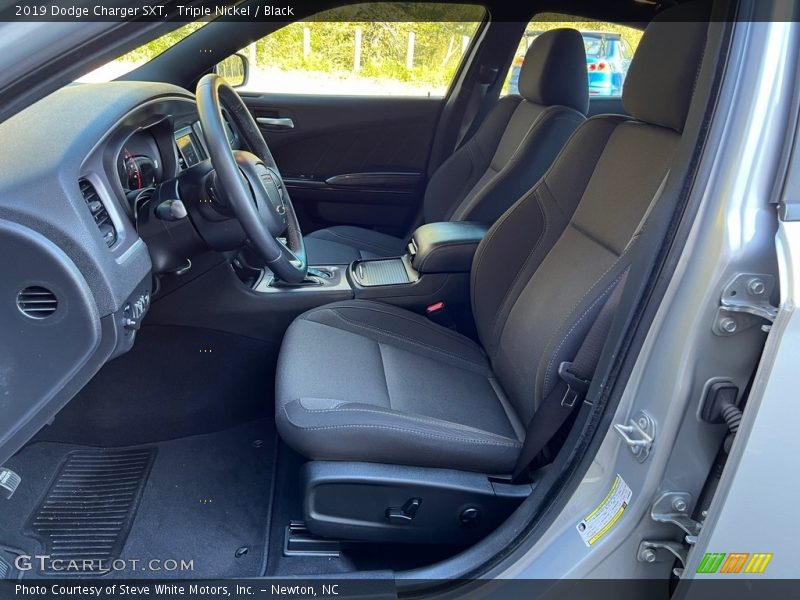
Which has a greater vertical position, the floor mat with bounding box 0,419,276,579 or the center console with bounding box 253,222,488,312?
the center console with bounding box 253,222,488,312

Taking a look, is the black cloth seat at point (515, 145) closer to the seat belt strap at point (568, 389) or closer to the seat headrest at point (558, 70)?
the seat headrest at point (558, 70)

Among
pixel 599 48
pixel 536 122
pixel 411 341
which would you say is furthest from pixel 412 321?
pixel 599 48

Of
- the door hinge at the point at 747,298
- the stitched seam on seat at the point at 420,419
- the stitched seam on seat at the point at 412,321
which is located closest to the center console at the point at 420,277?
the stitched seam on seat at the point at 412,321

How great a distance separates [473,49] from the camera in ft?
10.0

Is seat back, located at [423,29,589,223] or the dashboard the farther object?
seat back, located at [423,29,589,223]

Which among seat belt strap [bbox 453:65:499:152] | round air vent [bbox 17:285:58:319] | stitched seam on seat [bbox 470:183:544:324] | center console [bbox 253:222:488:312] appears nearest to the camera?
round air vent [bbox 17:285:58:319]

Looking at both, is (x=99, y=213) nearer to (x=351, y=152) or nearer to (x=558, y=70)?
(x=558, y=70)

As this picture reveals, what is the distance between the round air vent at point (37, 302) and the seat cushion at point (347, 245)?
1.25 m

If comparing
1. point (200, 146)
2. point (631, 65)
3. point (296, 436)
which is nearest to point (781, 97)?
point (631, 65)

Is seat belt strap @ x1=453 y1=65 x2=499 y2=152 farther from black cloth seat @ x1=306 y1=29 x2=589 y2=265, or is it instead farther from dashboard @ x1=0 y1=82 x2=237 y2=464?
dashboard @ x1=0 y1=82 x2=237 y2=464

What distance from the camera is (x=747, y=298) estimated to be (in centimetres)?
95

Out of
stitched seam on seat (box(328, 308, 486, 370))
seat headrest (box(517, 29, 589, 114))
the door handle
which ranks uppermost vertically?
seat headrest (box(517, 29, 589, 114))

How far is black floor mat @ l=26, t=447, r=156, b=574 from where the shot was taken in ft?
5.08

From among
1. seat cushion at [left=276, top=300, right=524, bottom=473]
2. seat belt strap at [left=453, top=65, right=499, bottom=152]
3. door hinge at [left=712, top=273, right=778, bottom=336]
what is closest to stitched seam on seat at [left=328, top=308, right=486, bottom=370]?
seat cushion at [left=276, top=300, right=524, bottom=473]
